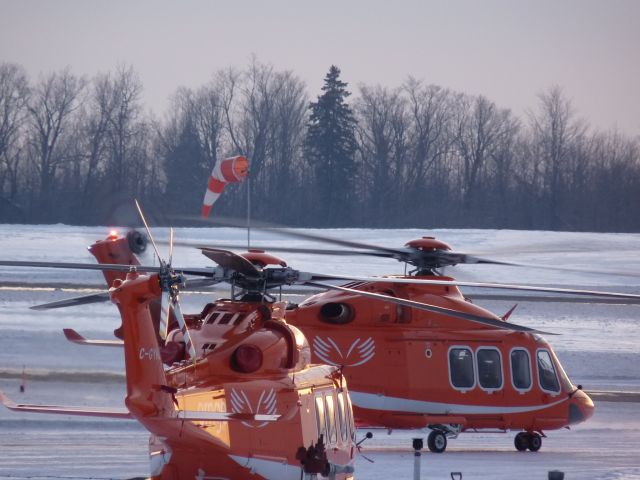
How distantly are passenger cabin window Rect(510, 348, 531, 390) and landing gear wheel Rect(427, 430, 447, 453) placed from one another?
1.28 m

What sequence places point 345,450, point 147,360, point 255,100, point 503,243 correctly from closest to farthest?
point 147,360, point 345,450, point 503,243, point 255,100

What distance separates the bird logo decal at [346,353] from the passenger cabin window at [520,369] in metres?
2.33

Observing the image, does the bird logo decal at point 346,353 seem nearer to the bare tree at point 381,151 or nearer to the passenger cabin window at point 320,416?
the passenger cabin window at point 320,416

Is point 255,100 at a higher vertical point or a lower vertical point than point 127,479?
higher

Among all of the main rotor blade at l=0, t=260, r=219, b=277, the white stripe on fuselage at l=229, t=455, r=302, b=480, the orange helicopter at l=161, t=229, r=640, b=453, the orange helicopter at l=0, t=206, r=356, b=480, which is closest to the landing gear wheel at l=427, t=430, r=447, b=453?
the orange helicopter at l=161, t=229, r=640, b=453

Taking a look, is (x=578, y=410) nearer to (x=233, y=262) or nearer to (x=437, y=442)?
(x=437, y=442)

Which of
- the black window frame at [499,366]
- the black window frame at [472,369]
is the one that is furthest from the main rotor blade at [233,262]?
the black window frame at [499,366]

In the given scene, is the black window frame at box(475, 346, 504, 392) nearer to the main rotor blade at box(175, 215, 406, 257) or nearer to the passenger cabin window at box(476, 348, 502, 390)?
the passenger cabin window at box(476, 348, 502, 390)

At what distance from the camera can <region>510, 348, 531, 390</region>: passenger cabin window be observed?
623 inches

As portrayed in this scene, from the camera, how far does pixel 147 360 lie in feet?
28.8

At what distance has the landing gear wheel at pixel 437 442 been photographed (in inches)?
611

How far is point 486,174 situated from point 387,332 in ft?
167

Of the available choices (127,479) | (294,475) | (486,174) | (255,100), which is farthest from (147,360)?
(486,174)

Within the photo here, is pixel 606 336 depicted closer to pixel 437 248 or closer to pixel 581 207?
pixel 437 248
